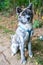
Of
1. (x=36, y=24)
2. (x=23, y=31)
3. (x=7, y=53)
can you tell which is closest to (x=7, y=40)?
(x=7, y=53)

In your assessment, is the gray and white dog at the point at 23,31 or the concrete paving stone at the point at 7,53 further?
the concrete paving stone at the point at 7,53

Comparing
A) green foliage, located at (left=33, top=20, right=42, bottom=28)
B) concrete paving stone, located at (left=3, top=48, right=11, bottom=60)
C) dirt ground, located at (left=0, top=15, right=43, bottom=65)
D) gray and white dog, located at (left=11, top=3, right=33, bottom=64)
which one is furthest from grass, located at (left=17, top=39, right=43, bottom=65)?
green foliage, located at (left=33, top=20, right=42, bottom=28)

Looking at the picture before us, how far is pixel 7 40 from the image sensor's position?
16.1 ft

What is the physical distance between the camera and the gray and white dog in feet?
11.6

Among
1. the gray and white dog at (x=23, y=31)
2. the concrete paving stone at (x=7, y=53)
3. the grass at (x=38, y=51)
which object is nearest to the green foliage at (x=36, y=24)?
the grass at (x=38, y=51)

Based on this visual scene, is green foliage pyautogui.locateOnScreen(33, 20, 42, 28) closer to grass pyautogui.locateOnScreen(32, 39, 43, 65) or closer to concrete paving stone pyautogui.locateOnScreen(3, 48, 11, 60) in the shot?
grass pyautogui.locateOnScreen(32, 39, 43, 65)

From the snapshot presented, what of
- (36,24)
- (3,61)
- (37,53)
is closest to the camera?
(3,61)

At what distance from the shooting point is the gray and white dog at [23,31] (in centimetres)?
352

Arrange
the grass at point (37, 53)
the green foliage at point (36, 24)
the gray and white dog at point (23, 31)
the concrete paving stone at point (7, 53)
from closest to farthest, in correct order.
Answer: the gray and white dog at point (23, 31), the grass at point (37, 53), the concrete paving stone at point (7, 53), the green foliage at point (36, 24)

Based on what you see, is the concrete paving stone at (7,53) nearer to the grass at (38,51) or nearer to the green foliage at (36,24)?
the grass at (38,51)

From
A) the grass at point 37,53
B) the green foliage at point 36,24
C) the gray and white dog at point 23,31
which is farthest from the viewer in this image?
the green foliage at point 36,24

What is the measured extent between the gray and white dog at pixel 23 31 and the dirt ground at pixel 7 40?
0.13 meters

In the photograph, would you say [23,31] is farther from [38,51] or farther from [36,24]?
[36,24]

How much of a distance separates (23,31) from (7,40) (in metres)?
1.21
